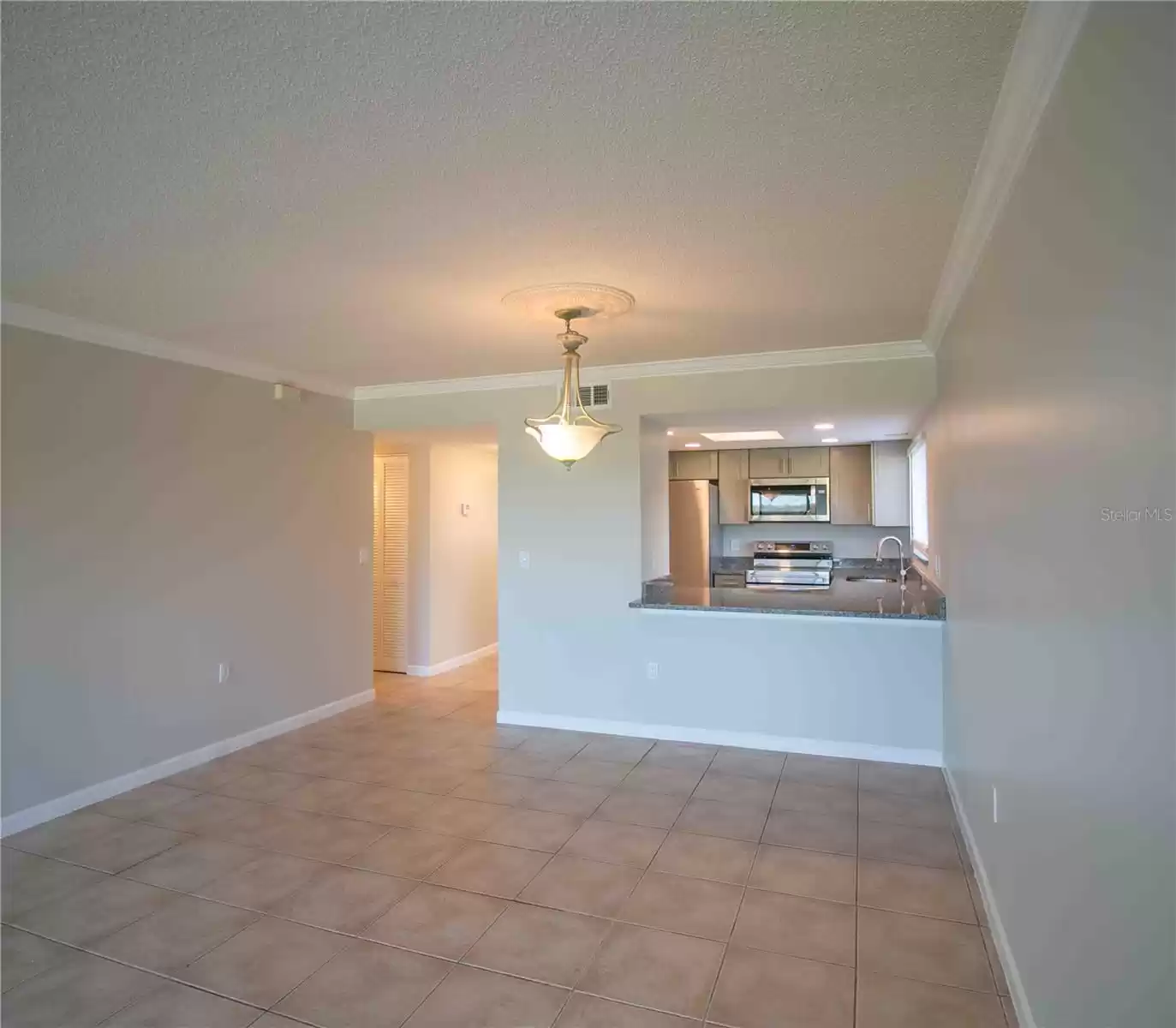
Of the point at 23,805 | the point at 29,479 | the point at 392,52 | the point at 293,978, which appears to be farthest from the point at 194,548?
the point at 392,52

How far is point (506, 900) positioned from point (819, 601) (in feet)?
8.48

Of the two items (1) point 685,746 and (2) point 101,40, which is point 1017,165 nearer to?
(2) point 101,40

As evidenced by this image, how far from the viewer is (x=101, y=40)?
1.51 meters

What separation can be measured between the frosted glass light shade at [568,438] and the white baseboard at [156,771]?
2.77m

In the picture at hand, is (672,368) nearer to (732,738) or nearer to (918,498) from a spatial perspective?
(732,738)

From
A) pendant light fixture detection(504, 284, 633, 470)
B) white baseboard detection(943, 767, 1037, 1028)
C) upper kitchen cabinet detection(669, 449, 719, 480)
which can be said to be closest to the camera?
white baseboard detection(943, 767, 1037, 1028)

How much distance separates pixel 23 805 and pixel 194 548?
1.45 metres

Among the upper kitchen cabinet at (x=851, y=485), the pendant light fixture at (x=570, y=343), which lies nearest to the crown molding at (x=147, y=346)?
the pendant light fixture at (x=570, y=343)

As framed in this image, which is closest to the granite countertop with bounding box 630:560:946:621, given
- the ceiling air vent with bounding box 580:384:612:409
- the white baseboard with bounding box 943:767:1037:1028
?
the white baseboard with bounding box 943:767:1037:1028

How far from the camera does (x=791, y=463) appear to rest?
23.7 ft

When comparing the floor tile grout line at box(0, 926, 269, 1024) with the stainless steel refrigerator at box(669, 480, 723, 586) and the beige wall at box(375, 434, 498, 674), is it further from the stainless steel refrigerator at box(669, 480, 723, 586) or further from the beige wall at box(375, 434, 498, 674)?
the stainless steel refrigerator at box(669, 480, 723, 586)

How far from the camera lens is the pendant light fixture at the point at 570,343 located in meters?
3.11

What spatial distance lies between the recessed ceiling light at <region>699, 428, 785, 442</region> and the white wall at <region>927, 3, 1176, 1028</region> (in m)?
3.63

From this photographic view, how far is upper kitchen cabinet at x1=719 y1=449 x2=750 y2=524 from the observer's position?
7.42 meters
